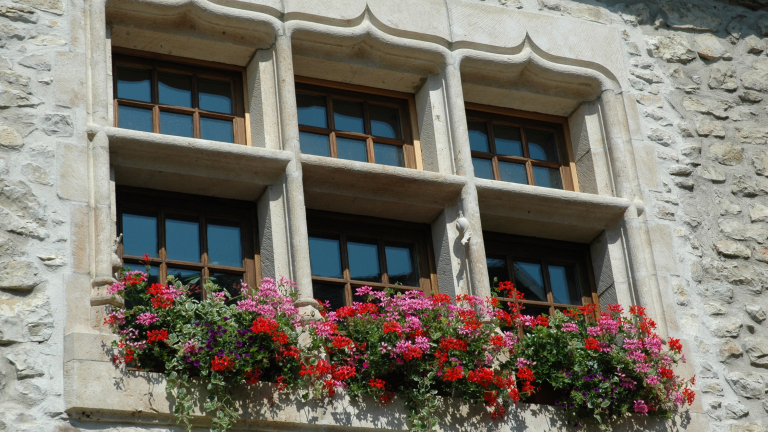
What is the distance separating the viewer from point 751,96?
21.1ft

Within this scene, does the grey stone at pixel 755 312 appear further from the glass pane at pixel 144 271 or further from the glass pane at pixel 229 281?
the glass pane at pixel 144 271

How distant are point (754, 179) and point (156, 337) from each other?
336cm

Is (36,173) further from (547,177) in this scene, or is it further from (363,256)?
(547,177)

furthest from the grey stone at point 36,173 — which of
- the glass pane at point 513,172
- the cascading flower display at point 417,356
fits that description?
the glass pane at point 513,172

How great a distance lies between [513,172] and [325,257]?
122cm

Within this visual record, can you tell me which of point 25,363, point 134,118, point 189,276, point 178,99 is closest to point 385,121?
point 178,99

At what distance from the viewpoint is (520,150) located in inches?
244

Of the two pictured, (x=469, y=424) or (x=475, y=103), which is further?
(x=475, y=103)

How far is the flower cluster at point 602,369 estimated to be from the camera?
5.06 meters

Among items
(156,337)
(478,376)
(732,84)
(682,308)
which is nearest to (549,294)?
(682,308)

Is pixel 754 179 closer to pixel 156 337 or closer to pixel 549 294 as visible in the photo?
pixel 549 294

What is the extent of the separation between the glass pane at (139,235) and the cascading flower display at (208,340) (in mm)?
410

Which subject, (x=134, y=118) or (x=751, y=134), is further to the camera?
(x=751, y=134)

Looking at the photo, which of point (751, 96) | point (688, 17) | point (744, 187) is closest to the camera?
point (744, 187)
